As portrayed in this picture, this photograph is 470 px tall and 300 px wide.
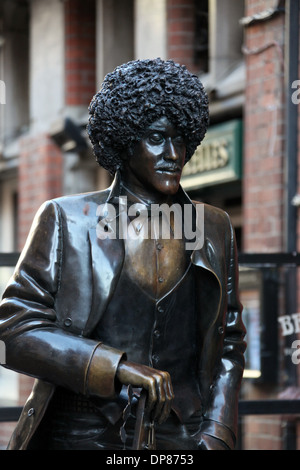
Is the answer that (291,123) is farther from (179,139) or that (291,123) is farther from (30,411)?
(30,411)

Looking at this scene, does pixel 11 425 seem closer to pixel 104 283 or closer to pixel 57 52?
pixel 104 283

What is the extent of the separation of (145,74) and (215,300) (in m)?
0.72

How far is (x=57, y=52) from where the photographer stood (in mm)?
13633

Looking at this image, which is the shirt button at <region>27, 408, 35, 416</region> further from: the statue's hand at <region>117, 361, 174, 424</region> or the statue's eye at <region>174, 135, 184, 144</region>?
the statue's eye at <region>174, 135, 184, 144</region>

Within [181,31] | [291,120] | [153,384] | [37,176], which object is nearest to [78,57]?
[37,176]

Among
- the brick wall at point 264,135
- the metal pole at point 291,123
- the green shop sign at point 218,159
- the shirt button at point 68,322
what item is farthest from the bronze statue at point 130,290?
the green shop sign at point 218,159

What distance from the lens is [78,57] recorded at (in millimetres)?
13430

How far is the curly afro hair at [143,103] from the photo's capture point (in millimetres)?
3668

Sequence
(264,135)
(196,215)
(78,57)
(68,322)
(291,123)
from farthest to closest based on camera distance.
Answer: (78,57) → (264,135) → (291,123) → (196,215) → (68,322)

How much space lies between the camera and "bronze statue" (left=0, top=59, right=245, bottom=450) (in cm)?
362

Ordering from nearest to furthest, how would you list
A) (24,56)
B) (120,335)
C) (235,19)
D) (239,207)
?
(120,335) < (235,19) < (239,207) < (24,56)

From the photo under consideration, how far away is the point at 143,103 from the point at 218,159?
6.67 metres

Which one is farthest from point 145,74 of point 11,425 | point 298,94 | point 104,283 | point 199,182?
point 199,182

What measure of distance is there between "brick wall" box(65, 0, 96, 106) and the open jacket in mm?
9678
